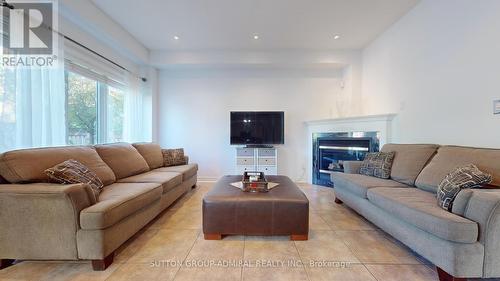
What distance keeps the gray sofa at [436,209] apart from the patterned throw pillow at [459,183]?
82 mm

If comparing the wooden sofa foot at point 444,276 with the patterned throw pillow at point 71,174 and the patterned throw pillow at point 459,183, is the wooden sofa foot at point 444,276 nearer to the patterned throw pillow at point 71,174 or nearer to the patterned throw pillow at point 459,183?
the patterned throw pillow at point 459,183

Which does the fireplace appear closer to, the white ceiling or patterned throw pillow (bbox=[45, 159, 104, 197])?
the white ceiling

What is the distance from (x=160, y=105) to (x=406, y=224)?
473 centimetres

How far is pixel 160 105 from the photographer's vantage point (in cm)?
495

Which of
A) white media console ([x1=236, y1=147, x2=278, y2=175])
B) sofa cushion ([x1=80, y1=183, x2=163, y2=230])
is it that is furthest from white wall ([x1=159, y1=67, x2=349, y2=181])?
sofa cushion ([x1=80, y1=183, x2=163, y2=230])

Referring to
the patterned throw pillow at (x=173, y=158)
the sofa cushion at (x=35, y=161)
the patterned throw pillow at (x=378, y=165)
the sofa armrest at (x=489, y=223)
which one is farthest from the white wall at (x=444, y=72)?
the sofa cushion at (x=35, y=161)

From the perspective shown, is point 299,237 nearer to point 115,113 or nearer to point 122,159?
point 122,159

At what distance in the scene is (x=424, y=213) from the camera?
165 cm

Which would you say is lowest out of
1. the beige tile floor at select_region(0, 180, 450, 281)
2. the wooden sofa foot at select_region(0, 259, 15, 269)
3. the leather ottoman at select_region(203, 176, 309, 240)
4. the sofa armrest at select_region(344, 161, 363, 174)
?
the beige tile floor at select_region(0, 180, 450, 281)

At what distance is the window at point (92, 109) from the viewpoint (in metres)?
3.07

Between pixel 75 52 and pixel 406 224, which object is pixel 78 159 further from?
pixel 406 224

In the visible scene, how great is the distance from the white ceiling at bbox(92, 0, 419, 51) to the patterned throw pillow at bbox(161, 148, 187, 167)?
203cm

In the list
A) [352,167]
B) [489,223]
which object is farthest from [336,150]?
[489,223]

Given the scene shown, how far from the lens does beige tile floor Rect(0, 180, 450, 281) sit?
1.66m
